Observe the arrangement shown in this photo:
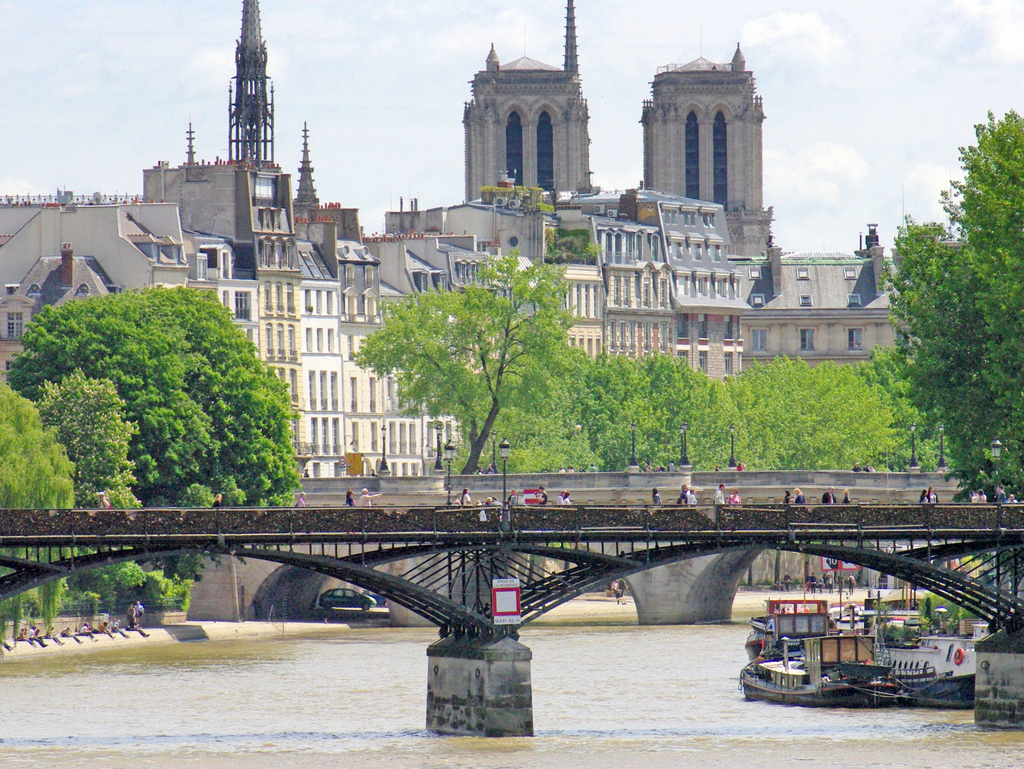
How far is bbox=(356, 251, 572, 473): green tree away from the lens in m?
122

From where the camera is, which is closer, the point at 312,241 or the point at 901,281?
the point at 901,281

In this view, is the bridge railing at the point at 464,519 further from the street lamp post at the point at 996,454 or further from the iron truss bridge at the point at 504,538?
the street lamp post at the point at 996,454

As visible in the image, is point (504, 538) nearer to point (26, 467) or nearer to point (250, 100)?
point (26, 467)

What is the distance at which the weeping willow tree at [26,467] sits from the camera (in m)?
88.6

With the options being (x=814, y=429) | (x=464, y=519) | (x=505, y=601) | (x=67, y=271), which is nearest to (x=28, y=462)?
(x=464, y=519)

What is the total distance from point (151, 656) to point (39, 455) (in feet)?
28.8

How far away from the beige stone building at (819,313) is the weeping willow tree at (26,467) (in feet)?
329

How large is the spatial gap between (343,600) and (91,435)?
24.4 metres

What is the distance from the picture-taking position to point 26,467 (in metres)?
89.4

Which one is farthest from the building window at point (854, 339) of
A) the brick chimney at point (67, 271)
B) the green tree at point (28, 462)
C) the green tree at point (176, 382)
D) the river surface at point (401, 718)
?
the green tree at point (28, 462)

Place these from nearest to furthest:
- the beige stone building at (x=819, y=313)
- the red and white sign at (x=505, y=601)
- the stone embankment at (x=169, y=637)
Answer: the red and white sign at (x=505, y=601) → the stone embankment at (x=169, y=637) → the beige stone building at (x=819, y=313)

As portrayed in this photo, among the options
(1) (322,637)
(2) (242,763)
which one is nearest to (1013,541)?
(2) (242,763)

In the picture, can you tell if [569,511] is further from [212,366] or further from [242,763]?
[212,366]

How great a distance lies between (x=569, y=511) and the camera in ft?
215
